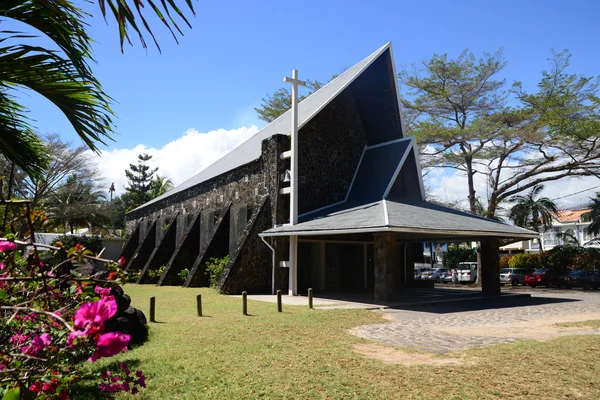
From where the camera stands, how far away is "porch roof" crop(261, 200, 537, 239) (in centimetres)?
1451

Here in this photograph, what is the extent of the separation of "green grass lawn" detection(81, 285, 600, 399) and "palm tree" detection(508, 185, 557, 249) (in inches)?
1293

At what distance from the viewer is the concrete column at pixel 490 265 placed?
19.1 metres

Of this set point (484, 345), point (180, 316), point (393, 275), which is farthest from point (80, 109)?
point (393, 275)

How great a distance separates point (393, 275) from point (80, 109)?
42.1 feet

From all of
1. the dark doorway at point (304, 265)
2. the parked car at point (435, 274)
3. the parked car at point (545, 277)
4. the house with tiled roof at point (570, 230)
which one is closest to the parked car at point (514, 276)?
the parked car at point (545, 277)

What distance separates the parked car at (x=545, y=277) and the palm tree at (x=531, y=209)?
11471 millimetres

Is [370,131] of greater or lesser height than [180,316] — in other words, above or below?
above

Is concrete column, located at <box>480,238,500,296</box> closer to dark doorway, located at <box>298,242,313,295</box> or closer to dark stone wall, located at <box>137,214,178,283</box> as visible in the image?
dark doorway, located at <box>298,242,313,295</box>

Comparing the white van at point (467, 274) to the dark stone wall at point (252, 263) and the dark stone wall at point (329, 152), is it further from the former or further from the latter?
the dark stone wall at point (252, 263)

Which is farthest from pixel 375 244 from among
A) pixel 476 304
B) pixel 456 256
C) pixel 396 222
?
pixel 456 256

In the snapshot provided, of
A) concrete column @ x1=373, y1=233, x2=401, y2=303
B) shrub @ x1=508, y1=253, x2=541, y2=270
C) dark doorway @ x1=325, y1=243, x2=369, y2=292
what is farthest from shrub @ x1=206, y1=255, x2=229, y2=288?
shrub @ x1=508, y1=253, x2=541, y2=270

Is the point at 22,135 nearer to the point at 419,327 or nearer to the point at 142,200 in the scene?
the point at 419,327

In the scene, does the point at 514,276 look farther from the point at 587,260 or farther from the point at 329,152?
the point at 329,152

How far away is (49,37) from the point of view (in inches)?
138
